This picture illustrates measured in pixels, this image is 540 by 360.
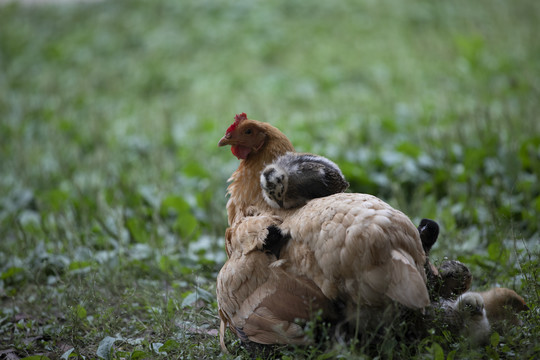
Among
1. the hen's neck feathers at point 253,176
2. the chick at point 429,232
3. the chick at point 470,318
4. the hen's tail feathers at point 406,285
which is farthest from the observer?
the hen's neck feathers at point 253,176

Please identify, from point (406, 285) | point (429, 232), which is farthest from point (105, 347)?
point (429, 232)

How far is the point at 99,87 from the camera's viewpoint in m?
9.49

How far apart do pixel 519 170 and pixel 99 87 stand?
284 inches

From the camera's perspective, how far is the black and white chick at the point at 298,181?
3.02m

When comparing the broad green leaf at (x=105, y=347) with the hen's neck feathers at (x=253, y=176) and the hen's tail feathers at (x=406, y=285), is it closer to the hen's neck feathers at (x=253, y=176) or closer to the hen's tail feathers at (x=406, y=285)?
A: the hen's neck feathers at (x=253, y=176)

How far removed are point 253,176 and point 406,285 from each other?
132cm

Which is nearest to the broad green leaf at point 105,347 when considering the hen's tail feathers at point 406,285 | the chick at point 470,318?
the hen's tail feathers at point 406,285

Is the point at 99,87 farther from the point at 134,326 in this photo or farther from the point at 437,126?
the point at 134,326

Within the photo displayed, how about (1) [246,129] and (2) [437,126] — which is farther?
(2) [437,126]

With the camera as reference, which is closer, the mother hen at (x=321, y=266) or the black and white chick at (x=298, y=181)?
the mother hen at (x=321, y=266)

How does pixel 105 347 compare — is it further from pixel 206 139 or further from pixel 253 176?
pixel 206 139

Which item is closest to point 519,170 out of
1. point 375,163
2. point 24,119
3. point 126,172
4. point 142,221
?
point 375,163

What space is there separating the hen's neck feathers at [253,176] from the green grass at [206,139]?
622 mm

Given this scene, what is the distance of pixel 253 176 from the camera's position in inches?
134
